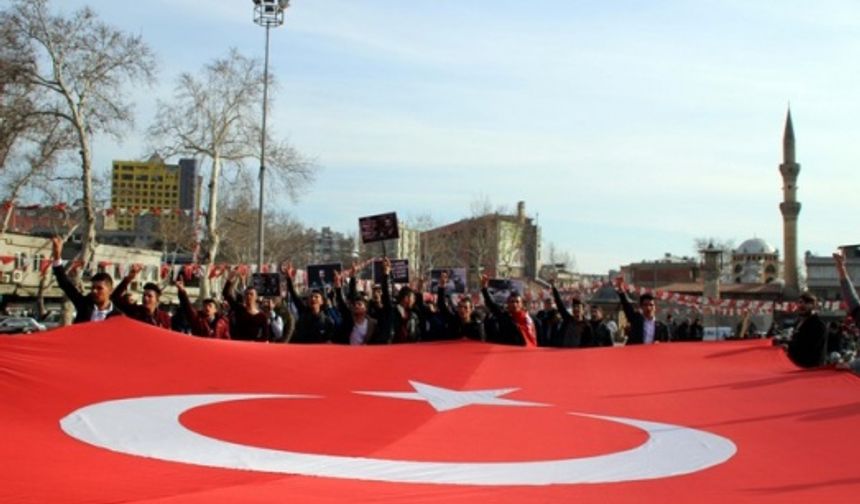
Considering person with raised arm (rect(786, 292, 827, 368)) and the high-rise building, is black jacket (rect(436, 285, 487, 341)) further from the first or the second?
the high-rise building

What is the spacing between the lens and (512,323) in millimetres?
11836

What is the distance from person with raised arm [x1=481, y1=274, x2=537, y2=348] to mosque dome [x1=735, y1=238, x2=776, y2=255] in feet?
458

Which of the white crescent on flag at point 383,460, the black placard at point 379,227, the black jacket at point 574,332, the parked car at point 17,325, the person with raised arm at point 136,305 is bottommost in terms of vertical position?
the parked car at point 17,325

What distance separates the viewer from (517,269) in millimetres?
125812

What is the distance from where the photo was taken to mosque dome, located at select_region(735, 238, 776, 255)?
5615 inches

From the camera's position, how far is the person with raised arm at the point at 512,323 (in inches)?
465

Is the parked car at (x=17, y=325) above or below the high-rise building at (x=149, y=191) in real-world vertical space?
below

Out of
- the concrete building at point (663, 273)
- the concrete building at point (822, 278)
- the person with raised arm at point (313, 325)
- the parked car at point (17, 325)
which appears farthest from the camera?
the concrete building at point (663, 273)

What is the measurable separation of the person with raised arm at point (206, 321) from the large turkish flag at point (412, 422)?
188 cm

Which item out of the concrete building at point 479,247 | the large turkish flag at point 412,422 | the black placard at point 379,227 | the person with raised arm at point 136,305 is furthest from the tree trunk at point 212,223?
the concrete building at point 479,247

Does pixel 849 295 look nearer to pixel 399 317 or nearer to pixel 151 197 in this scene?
pixel 399 317

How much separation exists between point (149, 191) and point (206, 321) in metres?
107

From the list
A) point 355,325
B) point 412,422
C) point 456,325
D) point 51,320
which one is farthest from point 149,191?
point 412,422

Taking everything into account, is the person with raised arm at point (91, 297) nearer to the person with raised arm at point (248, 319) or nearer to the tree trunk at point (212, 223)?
the person with raised arm at point (248, 319)
